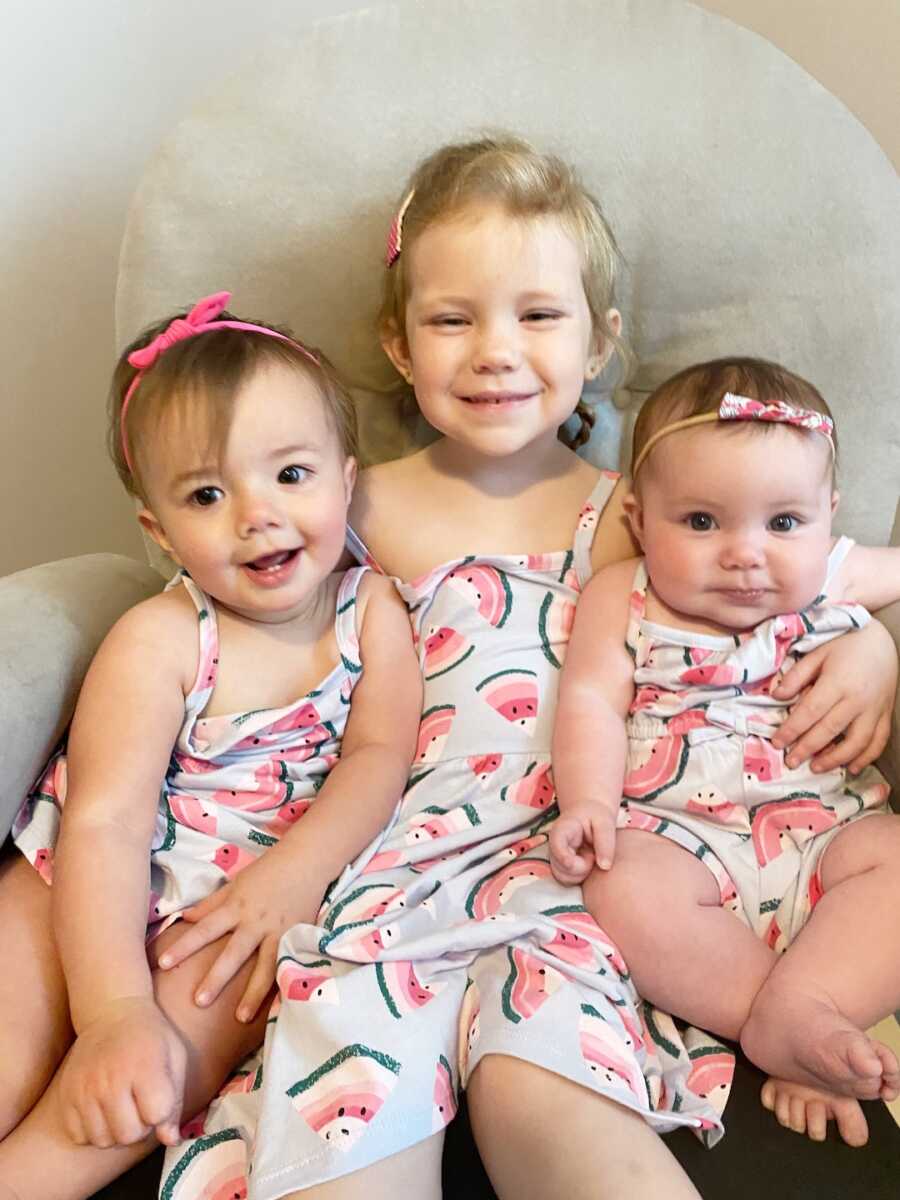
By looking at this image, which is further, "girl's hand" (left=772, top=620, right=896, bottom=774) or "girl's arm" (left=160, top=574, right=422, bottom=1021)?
"girl's hand" (left=772, top=620, right=896, bottom=774)

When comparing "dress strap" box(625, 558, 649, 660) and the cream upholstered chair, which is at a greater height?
the cream upholstered chair

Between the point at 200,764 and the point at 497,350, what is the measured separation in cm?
46

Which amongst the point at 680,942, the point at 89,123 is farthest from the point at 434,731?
the point at 89,123

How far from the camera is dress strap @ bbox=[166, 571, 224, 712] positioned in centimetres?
100

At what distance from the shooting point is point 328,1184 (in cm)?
74

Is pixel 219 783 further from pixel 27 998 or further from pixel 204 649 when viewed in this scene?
pixel 27 998

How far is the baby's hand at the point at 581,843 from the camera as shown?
0.92 metres

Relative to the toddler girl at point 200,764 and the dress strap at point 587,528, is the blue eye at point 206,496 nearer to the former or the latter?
the toddler girl at point 200,764

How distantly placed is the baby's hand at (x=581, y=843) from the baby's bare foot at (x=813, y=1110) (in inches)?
8.0

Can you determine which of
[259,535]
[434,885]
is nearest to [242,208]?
[259,535]

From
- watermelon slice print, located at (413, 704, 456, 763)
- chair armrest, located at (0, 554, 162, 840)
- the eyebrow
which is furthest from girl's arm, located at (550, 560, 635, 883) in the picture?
chair armrest, located at (0, 554, 162, 840)

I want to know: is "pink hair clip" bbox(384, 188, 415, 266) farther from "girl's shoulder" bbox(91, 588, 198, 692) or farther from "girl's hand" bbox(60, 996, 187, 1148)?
"girl's hand" bbox(60, 996, 187, 1148)

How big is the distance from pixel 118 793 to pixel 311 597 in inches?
9.8

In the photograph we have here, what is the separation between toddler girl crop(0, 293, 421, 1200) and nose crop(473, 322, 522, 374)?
139 millimetres
